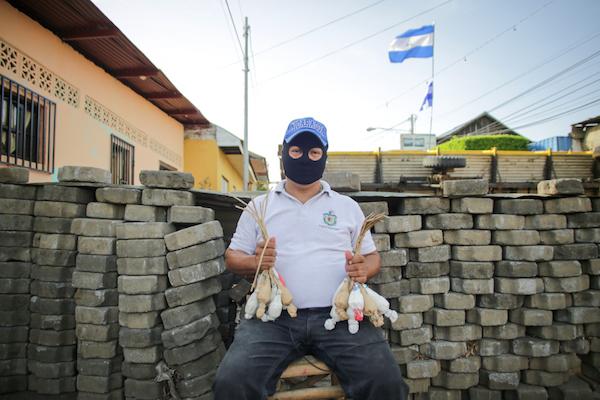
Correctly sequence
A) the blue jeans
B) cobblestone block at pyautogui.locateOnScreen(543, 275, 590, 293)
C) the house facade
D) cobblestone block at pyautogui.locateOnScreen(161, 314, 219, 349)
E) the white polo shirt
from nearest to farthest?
the blue jeans, the white polo shirt, cobblestone block at pyautogui.locateOnScreen(161, 314, 219, 349), cobblestone block at pyautogui.locateOnScreen(543, 275, 590, 293), the house facade

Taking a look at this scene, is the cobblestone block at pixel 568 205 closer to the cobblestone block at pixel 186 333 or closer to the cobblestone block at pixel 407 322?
the cobblestone block at pixel 407 322

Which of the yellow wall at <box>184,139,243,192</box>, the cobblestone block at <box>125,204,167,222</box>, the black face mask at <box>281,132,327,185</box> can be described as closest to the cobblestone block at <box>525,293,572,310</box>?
the black face mask at <box>281,132,327,185</box>

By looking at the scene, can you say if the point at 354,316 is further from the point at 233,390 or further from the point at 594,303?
the point at 594,303

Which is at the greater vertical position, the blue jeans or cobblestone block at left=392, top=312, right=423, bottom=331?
the blue jeans

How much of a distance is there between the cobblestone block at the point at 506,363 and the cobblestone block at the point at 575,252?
3.32 feet

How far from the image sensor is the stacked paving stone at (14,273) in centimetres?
305

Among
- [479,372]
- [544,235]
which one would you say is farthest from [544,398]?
[544,235]

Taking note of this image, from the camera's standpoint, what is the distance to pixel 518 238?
3133mm

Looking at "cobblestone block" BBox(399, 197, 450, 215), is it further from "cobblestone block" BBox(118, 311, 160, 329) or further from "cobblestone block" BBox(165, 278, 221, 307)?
"cobblestone block" BBox(118, 311, 160, 329)

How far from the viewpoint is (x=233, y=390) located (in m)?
1.85

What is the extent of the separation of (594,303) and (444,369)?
1.56 metres

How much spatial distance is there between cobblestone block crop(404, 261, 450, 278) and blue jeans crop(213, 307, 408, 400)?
3.84 ft

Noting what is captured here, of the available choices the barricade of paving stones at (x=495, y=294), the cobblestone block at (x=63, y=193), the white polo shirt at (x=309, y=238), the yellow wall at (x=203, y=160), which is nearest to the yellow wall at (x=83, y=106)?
the yellow wall at (x=203, y=160)

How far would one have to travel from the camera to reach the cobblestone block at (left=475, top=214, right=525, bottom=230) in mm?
3145
